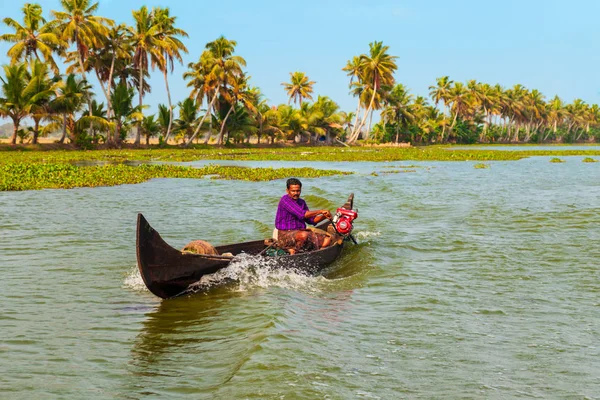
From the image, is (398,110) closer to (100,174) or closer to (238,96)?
(238,96)

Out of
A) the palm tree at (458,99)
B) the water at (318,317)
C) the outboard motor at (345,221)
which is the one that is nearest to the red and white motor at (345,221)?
the outboard motor at (345,221)

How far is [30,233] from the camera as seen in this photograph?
40.3 ft

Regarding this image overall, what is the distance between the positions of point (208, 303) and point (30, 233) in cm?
659

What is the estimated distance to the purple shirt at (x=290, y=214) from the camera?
9188mm

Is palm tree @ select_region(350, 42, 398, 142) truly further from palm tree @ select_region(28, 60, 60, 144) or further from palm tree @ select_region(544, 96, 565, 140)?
palm tree @ select_region(544, 96, 565, 140)

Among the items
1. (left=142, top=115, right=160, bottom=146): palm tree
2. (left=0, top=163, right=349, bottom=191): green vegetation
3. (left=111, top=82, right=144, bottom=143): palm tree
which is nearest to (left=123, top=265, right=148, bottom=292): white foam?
(left=0, top=163, right=349, bottom=191): green vegetation

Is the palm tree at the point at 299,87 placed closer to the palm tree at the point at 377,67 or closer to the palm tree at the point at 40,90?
the palm tree at the point at 377,67

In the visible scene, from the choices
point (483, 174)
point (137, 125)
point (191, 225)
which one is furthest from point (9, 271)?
point (137, 125)

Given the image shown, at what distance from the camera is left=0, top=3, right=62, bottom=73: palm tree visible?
1695 inches

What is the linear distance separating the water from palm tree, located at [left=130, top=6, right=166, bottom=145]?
36947 millimetres

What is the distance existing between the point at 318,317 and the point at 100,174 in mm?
19987

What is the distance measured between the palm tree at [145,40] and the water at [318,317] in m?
36.9

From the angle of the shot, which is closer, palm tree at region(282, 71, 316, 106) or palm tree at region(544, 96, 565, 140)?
palm tree at region(282, 71, 316, 106)

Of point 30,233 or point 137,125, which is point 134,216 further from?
point 137,125
